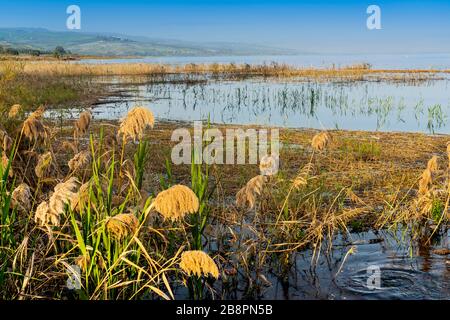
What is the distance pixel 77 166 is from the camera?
162 inches

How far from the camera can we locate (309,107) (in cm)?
2056

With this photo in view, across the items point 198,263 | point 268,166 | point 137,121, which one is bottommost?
point 198,263

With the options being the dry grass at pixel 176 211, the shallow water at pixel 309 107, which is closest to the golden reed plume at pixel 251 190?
the dry grass at pixel 176 211

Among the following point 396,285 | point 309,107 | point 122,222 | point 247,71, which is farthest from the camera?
point 247,71

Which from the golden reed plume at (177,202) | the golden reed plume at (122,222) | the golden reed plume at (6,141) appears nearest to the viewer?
the golden reed plume at (177,202)

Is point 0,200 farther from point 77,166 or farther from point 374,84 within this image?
point 374,84

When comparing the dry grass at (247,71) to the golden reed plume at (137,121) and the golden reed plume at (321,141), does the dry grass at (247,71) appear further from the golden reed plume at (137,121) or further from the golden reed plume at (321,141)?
the golden reed plume at (137,121)

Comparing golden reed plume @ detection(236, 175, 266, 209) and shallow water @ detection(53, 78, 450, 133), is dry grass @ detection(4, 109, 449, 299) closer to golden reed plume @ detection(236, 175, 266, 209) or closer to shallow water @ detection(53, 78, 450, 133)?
golden reed plume @ detection(236, 175, 266, 209)

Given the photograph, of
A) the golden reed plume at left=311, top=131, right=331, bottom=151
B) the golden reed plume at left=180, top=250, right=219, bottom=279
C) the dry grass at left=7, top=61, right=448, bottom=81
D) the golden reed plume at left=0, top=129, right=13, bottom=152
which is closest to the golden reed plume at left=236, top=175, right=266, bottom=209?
the golden reed plume at left=311, top=131, right=331, bottom=151

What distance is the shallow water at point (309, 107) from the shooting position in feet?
54.4

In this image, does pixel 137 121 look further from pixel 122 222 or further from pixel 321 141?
pixel 321 141

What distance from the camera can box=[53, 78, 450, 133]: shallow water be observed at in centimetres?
1659

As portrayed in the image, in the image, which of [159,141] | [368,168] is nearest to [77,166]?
[368,168]

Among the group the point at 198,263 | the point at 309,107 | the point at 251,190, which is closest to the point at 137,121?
the point at 198,263
